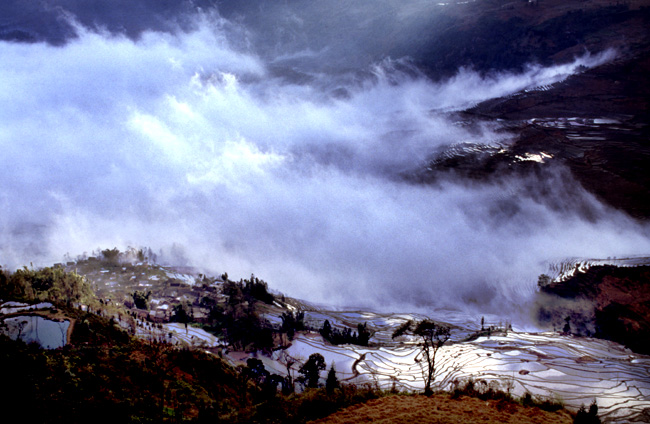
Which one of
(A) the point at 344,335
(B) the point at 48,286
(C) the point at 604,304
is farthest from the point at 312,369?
(C) the point at 604,304

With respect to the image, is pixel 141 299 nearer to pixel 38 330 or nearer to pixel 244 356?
pixel 244 356

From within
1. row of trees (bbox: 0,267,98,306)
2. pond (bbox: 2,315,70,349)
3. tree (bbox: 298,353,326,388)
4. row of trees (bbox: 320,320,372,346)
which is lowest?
tree (bbox: 298,353,326,388)

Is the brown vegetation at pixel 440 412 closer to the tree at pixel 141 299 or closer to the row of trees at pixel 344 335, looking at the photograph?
the row of trees at pixel 344 335

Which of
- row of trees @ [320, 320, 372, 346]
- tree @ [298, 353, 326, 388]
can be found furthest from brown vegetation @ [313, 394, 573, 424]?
row of trees @ [320, 320, 372, 346]

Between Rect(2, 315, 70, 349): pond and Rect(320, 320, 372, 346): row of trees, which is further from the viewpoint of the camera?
Rect(320, 320, 372, 346): row of trees

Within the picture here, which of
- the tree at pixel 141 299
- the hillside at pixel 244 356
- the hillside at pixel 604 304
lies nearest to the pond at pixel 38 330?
the hillside at pixel 244 356

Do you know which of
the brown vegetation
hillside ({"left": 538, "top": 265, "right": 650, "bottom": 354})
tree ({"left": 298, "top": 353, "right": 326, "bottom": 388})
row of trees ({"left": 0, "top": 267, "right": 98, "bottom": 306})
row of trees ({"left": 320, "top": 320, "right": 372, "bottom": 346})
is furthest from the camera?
hillside ({"left": 538, "top": 265, "right": 650, "bottom": 354})

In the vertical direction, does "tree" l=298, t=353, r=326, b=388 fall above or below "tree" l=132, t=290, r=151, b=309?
below

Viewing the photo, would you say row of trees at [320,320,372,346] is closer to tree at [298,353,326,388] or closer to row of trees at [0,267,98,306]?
tree at [298,353,326,388]

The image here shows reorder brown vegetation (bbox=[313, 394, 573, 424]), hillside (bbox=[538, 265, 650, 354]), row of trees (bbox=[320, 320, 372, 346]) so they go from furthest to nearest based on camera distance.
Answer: hillside (bbox=[538, 265, 650, 354])
row of trees (bbox=[320, 320, 372, 346])
brown vegetation (bbox=[313, 394, 573, 424])
